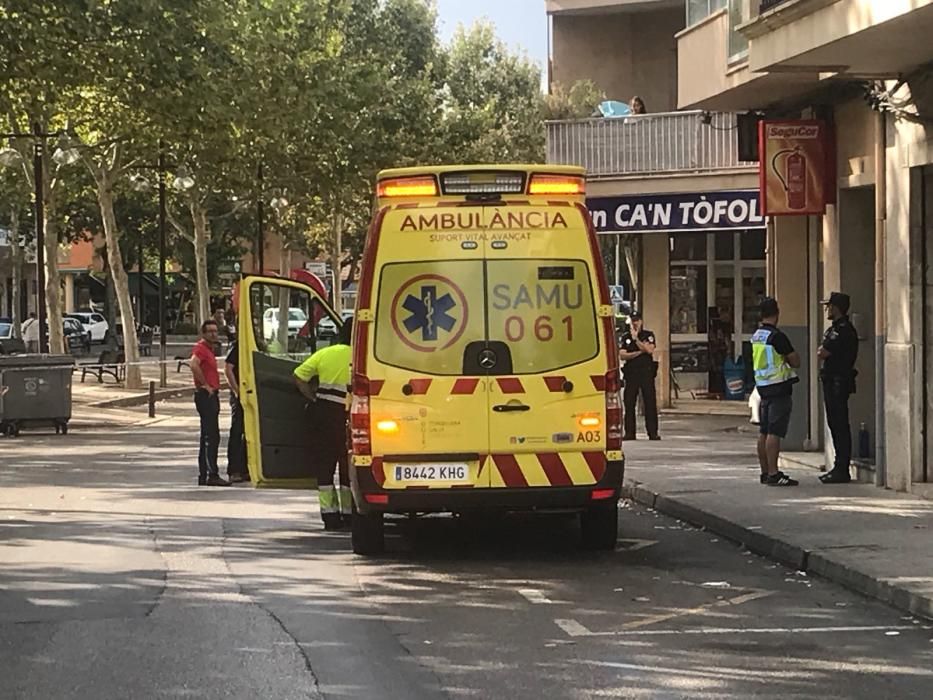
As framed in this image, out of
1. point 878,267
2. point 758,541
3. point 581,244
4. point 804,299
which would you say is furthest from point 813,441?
point 581,244

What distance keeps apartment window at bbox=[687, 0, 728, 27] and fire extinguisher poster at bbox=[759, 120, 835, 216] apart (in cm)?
237

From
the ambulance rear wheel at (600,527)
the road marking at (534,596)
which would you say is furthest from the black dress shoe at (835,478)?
the road marking at (534,596)

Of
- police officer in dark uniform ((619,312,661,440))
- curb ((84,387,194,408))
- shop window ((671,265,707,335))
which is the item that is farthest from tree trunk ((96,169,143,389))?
police officer in dark uniform ((619,312,661,440))

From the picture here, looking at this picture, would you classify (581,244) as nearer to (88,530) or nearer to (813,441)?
(88,530)

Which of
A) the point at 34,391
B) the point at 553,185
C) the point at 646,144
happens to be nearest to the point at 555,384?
the point at 553,185

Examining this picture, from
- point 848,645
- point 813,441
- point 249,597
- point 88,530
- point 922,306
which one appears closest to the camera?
point 848,645

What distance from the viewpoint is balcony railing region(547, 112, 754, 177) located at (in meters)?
25.0

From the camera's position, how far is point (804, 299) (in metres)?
18.8

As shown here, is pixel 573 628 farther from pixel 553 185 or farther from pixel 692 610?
pixel 553 185

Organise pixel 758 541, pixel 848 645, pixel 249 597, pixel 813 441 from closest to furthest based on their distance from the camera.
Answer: pixel 848 645, pixel 249 597, pixel 758 541, pixel 813 441

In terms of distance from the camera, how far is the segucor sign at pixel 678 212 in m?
24.4

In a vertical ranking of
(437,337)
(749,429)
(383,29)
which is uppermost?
(383,29)

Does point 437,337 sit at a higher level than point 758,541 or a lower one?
higher

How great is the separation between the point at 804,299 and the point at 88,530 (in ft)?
29.8
